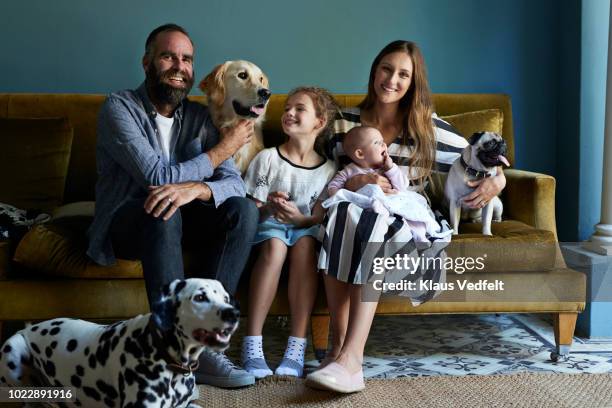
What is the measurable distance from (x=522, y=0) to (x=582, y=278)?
1.53 metres

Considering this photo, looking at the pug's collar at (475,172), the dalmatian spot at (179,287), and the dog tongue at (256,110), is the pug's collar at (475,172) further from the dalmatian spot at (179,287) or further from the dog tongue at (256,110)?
the dalmatian spot at (179,287)

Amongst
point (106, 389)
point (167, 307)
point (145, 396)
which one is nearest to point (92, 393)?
point (106, 389)

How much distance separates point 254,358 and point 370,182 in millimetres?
668

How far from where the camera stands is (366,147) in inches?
89.7

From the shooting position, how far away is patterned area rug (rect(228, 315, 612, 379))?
7.28 feet

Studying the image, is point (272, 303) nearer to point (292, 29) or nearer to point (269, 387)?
point (269, 387)

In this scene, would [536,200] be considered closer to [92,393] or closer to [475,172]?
[475,172]

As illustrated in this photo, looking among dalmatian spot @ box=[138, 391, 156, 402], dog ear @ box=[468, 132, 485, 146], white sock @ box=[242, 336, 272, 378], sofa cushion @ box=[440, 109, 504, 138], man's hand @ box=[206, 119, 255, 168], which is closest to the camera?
Result: dalmatian spot @ box=[138, 391, 156, 402]

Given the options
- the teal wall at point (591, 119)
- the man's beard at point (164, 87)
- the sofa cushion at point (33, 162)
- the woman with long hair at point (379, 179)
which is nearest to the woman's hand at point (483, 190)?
the woman with long hair at point (379, 179)

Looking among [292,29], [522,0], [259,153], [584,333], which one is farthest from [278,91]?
[584,333]

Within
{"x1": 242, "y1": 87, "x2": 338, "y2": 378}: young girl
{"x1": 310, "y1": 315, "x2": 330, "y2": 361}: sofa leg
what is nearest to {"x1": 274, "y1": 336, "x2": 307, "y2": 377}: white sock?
{"x1": 242, "y1": 87, "x2": 338, "y2": 378}: young girl

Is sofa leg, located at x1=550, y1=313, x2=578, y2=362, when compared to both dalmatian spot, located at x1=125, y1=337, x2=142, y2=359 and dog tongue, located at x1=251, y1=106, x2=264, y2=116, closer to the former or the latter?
dog tongue, located at x1=251, y1=106, x2=264, y2=116

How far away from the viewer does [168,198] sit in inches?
76.5

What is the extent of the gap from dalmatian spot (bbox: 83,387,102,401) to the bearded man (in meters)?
0.38
